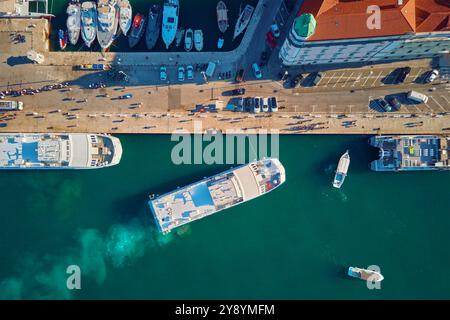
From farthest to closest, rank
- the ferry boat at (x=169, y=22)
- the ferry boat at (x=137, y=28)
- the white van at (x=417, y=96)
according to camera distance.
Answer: the ferry boat at (x=137, y=28), the ferry boat at (x=169, y=22), the white van at (x=417, y=96)

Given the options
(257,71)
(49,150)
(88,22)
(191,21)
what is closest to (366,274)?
(257,71)

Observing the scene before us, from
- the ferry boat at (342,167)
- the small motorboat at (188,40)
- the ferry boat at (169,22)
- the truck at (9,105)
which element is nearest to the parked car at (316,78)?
the ferry boat at (342,167)

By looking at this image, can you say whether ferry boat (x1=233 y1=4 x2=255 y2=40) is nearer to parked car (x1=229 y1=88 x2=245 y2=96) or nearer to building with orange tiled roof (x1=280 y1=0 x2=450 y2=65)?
parked car (x1=229 y1=88 x2=245 y2=96)

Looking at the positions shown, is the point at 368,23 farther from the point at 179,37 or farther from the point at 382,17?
the point at 179,37

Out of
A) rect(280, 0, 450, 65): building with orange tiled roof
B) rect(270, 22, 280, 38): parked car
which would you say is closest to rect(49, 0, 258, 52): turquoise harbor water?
rect(270, 22, 280, 38): parked car

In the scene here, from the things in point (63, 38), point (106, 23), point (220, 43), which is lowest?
point (220, 43)

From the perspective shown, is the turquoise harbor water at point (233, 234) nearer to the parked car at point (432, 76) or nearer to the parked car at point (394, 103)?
the parked car at point (394, 103)
